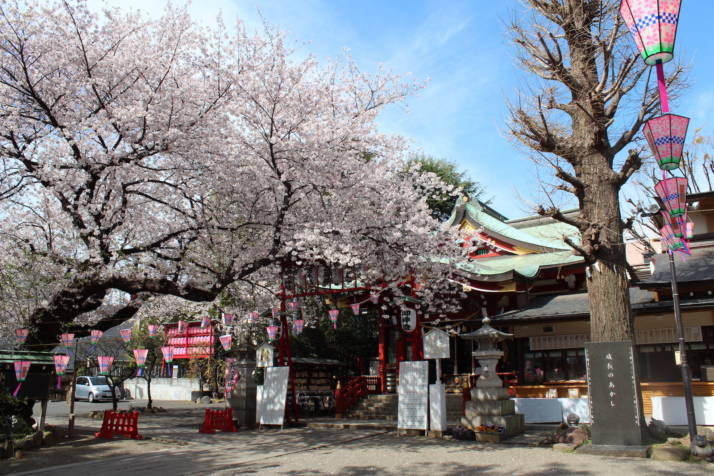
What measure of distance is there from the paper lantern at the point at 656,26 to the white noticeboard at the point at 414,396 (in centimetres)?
897

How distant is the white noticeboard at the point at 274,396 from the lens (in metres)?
15.3

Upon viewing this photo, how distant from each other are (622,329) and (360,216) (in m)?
6.39

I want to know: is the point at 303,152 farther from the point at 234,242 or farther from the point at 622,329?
the point at 622,329

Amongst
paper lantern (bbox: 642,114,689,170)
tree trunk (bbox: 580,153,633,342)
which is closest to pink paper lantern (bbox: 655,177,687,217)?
tree trunk (bbox: 580,153,633,342)

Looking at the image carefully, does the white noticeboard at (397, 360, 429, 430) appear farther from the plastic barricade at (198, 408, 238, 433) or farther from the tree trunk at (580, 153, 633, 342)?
the plastic barricade at (198, 408, 238, 433)

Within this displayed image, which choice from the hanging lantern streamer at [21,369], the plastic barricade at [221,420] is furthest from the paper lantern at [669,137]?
the hanging lantern streamer at [21,369]

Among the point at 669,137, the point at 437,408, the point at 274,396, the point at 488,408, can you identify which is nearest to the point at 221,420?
the point at 274,396

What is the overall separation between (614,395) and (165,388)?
109ft

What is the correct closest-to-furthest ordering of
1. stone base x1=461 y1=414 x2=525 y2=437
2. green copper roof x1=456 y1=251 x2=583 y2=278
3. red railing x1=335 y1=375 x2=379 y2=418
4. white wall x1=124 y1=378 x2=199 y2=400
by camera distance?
1. stone base x1=461 y1=414 x2=525 y2=437
2. green copper roof x1=456 y1=251 x2=583 y2=278
3. red railing x1=335 y1=375 x2=379 y2=418
4. white wall x1=124 y1=378 x2=199 y2=400

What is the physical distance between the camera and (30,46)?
10344 millimetres

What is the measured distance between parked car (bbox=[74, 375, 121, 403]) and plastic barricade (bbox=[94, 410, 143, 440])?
19803 mm

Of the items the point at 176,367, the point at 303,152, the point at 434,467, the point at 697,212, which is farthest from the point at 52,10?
the point at 176,367

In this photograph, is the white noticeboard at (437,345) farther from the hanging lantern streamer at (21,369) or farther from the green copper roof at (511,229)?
the hanging lantern streamer at (21,369)

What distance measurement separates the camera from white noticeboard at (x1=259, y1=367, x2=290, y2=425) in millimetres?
15258
